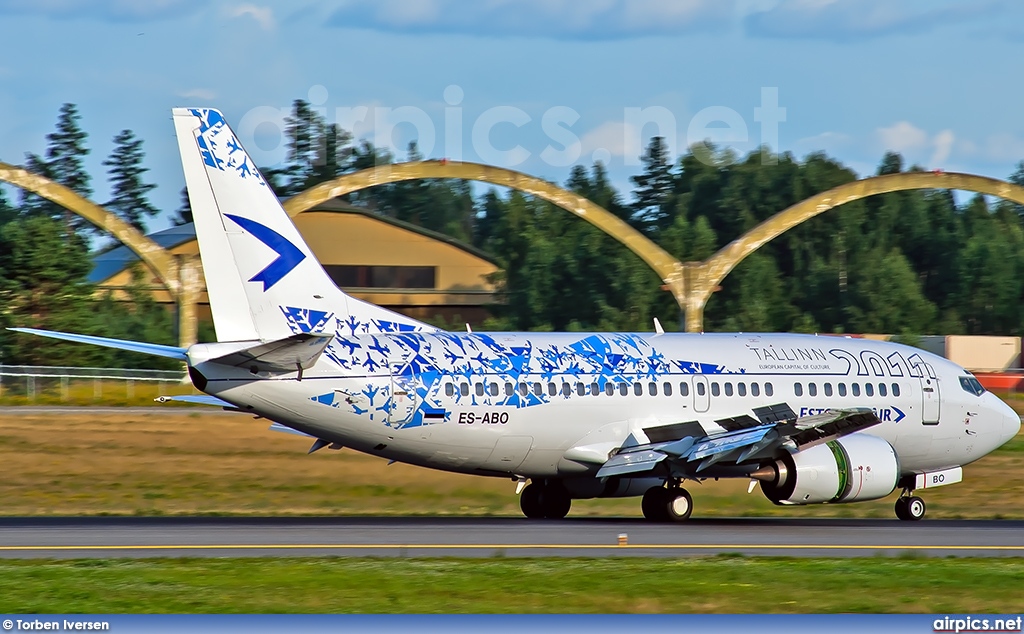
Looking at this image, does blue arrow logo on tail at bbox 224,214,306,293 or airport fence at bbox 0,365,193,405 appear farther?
airport fence at bbox 0,365,193,405

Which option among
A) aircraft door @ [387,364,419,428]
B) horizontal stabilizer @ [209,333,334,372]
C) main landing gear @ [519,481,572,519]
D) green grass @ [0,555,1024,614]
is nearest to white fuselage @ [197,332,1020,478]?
A: aircraft door @ [387,364,419,428]

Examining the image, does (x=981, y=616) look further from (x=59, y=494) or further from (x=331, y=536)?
(x=59, y=494)

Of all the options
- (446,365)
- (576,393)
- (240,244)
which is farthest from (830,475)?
(240,244)

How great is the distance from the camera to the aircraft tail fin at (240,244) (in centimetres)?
2534

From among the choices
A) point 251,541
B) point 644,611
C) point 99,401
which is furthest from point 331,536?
point 99,401

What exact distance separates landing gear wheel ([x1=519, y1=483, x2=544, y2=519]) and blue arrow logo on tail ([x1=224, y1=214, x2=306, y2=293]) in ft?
24.2

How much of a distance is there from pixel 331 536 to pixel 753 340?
435 inches

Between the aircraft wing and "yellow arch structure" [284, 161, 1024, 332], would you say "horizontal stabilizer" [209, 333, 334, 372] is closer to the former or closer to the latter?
the aircraft wing

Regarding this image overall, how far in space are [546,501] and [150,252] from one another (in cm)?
3833

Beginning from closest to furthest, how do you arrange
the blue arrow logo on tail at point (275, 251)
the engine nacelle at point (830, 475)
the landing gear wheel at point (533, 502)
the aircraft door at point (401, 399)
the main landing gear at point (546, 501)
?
the blue arrow logo on tail at point (275, 251) → the aircraft door at point (401, 399) → the engine nacelle at point (830, 475) → the main landing gear at point (546, 501) → the landing gear wheel at point (533, 502)

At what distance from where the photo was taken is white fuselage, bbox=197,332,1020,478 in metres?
25.8

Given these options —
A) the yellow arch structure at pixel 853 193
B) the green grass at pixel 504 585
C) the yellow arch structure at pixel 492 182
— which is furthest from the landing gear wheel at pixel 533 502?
the yellow arch structure at pixel 853 193

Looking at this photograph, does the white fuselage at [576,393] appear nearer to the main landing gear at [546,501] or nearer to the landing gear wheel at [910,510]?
the landing gear wheel at [910,510]

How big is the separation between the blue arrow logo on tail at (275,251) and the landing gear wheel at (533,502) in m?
7.36
